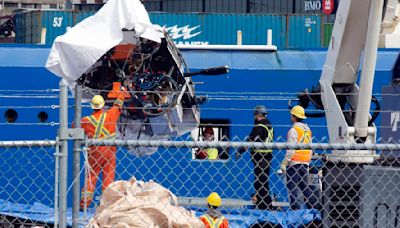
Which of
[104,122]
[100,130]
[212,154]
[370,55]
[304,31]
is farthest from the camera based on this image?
[304,31]

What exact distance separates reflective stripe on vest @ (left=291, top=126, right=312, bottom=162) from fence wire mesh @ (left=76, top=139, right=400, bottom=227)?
82mm

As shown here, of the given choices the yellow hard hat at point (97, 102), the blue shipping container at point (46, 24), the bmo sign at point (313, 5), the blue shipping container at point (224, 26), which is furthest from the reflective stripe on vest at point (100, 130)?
the bmo sign at point (313, 5)

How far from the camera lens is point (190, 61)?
17.4 meters

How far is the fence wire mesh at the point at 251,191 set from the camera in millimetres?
7551

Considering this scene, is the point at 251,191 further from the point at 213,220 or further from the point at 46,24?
the point at 46,24

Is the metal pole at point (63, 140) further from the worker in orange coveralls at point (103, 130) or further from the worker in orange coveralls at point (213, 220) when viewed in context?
the worker in orange coveralls at point (103, 130)

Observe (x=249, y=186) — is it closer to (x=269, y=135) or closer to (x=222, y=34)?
(x=269, y=135)

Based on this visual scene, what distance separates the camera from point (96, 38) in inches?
546

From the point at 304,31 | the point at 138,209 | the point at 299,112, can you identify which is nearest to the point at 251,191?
the point at 299,112

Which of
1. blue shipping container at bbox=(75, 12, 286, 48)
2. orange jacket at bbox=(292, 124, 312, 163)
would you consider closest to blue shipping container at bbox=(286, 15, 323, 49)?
blue shipping container at bbox=(75, 12, 286, 48)

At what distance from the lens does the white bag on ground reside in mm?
7559

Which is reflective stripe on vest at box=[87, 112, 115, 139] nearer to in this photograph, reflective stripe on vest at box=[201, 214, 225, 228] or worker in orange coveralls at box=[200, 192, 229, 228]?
worker in orange coveralls at box=[200, 192, 229, 228]

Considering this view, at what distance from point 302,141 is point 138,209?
562cm

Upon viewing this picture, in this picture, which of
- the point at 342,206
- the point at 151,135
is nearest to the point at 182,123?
the point at 151,135
